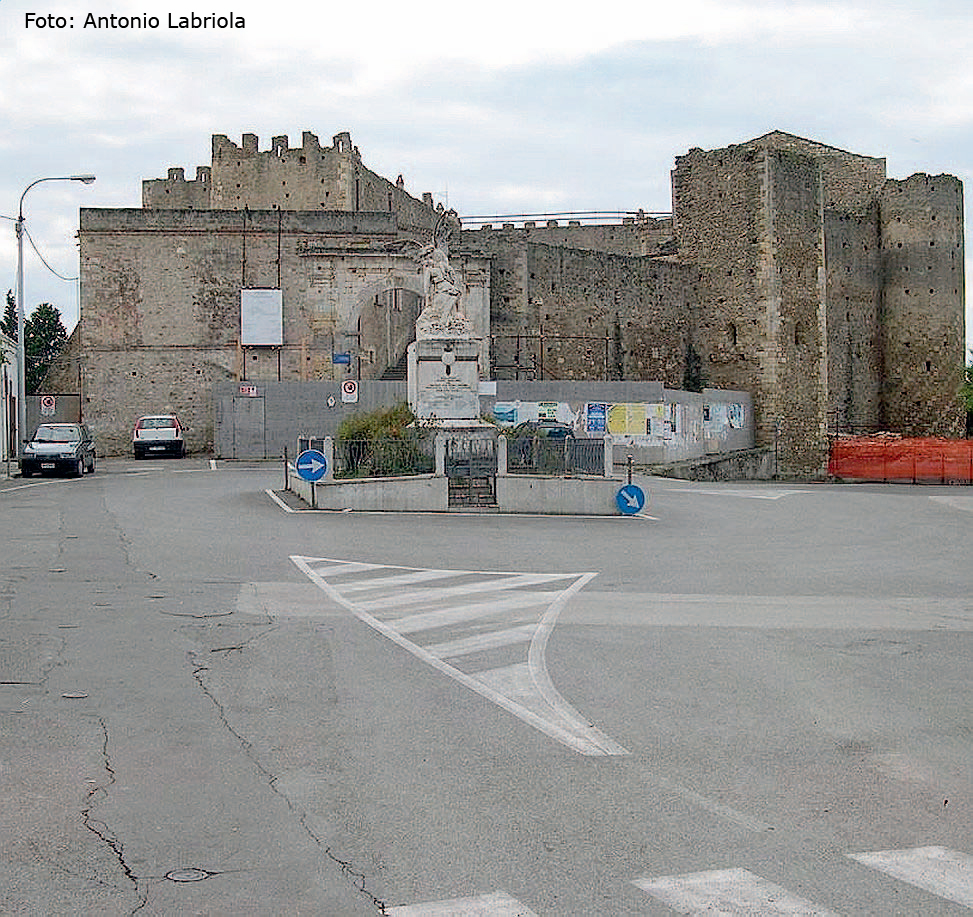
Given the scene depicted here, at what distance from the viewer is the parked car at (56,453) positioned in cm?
3309

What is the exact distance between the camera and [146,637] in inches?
418

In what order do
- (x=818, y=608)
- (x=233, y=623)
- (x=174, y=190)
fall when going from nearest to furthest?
(x=233, y=623)
(x=818, y=608)
(x=174, y=190)

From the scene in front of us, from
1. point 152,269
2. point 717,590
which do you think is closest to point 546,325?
point 152,269

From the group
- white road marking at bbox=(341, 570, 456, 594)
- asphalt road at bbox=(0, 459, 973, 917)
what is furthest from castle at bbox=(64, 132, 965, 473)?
asphalt road at bbox=(0, 459, 973, 917)

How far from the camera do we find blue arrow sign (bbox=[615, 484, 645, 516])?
22938 mm

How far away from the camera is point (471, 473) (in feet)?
77.9

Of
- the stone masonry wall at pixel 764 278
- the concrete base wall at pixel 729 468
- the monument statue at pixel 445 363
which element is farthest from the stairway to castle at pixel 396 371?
the monument statue at pixel 445 363

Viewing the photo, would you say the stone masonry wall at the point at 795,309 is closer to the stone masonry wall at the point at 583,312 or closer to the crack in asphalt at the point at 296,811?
the stone masonry wall at the point at 583,312

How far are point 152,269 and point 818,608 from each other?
37.0m

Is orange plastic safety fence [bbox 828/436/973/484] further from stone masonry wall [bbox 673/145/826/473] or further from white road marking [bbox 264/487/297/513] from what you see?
white road marking [bbox 264/487/297/513]

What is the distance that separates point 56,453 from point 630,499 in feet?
54.2

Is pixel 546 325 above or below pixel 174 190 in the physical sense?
below

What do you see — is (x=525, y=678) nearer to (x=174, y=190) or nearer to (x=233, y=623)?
(x=233, y=623)

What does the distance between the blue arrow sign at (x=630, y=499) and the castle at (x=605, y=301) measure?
71.2 ft
